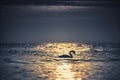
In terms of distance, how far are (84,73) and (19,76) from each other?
922 centimetres

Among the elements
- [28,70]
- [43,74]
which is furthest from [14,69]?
[43,74]

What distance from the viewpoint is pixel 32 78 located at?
58062 millimetres

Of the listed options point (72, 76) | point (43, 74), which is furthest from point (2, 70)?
point (72, 76)

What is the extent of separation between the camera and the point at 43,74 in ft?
205

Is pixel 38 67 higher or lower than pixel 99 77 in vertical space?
higher

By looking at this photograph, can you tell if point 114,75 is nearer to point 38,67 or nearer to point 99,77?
point 99,77

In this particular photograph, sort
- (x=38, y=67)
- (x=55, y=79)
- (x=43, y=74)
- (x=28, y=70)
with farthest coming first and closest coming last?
1. (x=38, y=67)
2. (x=28, y=70)
3. (x=43, y=74)
4. (x=55, y=79)

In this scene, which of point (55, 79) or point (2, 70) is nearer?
point (55, 79)

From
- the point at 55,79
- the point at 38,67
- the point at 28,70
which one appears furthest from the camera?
the point at 38,67

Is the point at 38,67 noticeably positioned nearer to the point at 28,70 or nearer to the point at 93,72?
the point at 28,70

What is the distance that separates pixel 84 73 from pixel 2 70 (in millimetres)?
10962

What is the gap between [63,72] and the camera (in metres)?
64.4

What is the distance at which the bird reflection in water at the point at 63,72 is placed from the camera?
193 ft

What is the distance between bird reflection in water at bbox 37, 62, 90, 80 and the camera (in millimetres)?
58812
